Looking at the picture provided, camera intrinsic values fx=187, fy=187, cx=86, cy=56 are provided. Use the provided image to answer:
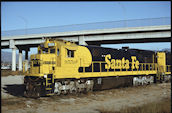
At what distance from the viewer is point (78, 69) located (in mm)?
14000

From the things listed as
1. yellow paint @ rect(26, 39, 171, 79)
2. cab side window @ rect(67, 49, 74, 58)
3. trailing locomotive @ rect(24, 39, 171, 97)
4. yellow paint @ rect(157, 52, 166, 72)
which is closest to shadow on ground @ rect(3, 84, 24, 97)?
trailing locomotive @ rect(24, 39, 171, 97)

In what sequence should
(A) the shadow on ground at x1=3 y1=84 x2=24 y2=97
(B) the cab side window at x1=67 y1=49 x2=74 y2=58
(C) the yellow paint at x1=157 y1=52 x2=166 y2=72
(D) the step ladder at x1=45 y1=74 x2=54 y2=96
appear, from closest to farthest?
(D) the step ladder at x1=45 y1=74 x2=54 y2=96 < (B) the cab side window at x1=67 y1=49 x2=74 y2=58 < (A) the shadow on ground at x1=3 y1=84 x2=24 y2=97 < (C) the yellow paint at x1=157 y1=52 x2=166 y2=72

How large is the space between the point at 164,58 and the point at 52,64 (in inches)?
657

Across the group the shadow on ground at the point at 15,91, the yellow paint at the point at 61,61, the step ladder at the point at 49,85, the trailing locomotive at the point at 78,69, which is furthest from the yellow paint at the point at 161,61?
the shadow on ground at the point at 15,91

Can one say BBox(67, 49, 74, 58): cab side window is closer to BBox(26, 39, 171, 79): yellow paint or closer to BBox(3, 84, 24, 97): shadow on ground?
BBox(26, 39, 171, 79): yellow paint

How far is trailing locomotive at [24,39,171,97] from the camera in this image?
1231 cm

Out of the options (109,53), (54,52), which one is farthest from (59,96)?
(109,53)

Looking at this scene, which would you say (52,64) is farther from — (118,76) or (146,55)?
(146,55)

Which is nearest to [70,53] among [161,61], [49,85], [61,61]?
[61,61]

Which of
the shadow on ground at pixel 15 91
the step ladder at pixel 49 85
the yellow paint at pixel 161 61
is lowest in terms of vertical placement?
the shadow on ground at pixel 15 91

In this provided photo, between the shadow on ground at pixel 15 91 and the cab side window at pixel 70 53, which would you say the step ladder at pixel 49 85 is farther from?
the shadow on ground at pixel 15 91

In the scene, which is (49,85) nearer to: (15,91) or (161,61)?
(15,91)

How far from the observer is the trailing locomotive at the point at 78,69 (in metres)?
12.3

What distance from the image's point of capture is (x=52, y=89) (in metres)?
12.0
